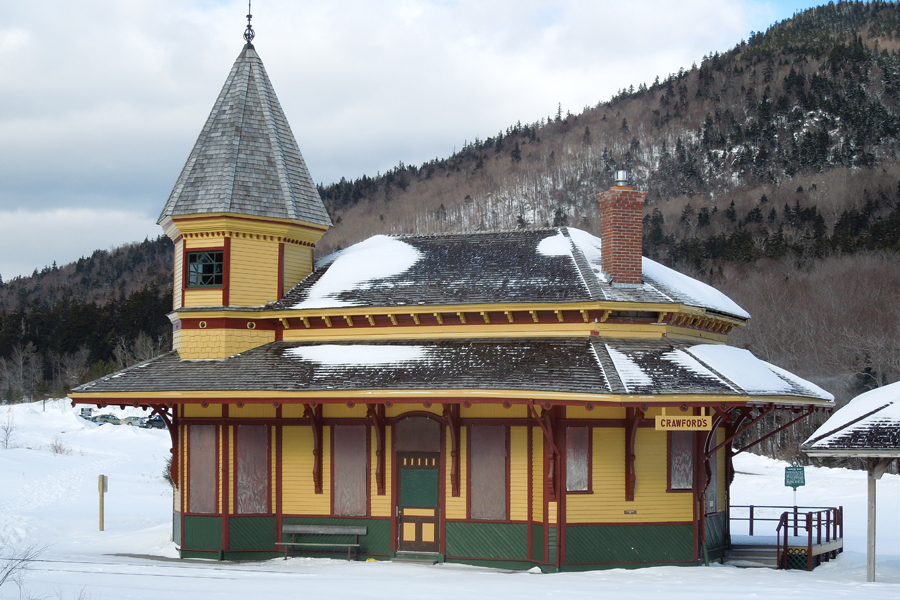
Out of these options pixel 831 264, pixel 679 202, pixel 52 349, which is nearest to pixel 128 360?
pixel 52 349

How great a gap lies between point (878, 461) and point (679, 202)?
112 metres

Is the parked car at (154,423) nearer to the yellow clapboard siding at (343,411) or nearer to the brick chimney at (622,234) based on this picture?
the yellow clapboard siding at (343,411)

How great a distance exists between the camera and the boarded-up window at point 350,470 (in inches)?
760

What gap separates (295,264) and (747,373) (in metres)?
10.6

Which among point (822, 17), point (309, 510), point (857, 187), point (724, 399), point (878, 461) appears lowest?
point (309, 510)

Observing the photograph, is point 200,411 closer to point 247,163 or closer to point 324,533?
point 324,533

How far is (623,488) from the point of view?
18047 mm

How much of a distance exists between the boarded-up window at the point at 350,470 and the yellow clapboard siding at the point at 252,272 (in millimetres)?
3859

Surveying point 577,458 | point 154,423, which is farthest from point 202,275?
point 154,423

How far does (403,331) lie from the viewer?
2031 cm

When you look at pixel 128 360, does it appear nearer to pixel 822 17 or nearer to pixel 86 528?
pixel 86 528

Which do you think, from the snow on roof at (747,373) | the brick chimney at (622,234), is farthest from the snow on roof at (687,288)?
the snow on roof at (747,373)

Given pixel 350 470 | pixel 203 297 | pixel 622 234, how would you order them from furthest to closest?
pixel 203 297
pixel 622 234
pixel 350 470

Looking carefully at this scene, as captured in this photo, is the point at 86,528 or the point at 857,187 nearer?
the point at 86,528
